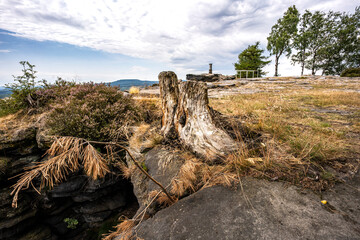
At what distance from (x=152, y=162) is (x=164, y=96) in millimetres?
1722

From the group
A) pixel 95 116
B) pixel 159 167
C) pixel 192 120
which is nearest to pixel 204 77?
pixel 95 116

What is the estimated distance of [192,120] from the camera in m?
3.27

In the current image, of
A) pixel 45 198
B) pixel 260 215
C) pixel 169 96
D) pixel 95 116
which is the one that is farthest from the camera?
pixel 45 198

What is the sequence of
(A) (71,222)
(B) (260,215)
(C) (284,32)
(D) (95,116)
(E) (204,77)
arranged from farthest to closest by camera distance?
(C) (284,32), (E) (204,77), (A) (71,222), (D) (95,116), (B) (260,215)

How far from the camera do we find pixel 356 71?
21.0m

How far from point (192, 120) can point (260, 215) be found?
79.4 inches

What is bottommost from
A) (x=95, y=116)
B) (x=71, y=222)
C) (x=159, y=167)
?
(x=71, y=222)

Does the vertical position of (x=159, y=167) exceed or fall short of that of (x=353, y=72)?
it falls short

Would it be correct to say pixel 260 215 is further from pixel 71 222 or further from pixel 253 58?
pixel 253 58

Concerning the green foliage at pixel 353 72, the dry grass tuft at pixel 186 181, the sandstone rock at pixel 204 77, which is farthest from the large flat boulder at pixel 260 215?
the green foliage at pixel 353 72

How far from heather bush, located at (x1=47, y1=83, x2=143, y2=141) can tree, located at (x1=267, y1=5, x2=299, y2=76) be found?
3496 centimetres

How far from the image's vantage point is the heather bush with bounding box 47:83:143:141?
188 inches

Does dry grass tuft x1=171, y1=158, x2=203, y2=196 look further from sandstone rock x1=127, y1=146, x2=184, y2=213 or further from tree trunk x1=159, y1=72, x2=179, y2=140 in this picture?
tree trunk x1=159, y1=72, x2=179, y2=140

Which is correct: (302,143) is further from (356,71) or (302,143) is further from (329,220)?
(356,71)
